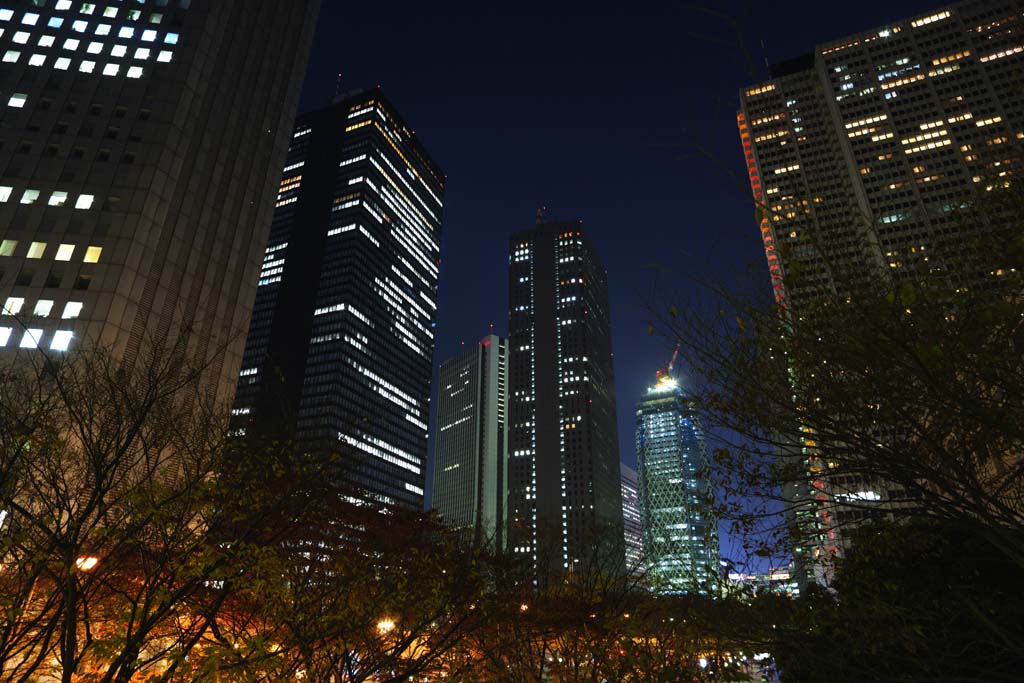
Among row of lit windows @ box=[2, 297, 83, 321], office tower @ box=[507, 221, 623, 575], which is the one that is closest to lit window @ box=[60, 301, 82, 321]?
row of lit windows @ box=[2, 297, 83, 321]

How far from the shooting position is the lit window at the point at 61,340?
4222 cm

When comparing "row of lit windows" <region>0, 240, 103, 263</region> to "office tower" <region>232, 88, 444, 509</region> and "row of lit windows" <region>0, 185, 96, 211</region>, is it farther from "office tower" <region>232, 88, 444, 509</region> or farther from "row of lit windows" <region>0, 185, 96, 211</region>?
"office tower" <region>232, 88, 444, 509</region>

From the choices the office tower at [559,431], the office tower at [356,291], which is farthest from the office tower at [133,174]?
the office tower at [559,431]

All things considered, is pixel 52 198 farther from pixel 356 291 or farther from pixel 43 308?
pixel 356 291

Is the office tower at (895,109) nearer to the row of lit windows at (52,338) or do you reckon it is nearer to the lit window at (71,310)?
the lit window at (71,310)

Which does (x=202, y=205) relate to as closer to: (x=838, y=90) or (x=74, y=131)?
(x=74, y=131)

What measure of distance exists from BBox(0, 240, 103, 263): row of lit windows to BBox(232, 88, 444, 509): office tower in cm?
10323

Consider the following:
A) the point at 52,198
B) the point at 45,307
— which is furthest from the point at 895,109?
the point at 45,307

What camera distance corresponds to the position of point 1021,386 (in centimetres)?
689

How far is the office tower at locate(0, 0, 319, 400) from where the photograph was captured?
146 ft

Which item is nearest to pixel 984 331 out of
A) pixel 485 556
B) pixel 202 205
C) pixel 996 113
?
pixel 485 556

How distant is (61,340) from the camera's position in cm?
4259

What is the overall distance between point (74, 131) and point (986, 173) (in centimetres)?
6442

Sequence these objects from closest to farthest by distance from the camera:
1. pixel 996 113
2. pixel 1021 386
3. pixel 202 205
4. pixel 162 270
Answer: pixel 1021 386
pixel 162 270
pixel 202 205
pixel 996 113
